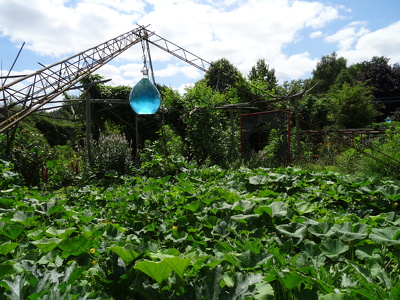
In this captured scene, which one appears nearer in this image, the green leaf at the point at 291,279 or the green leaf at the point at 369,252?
the green leaf at the point at 291,279

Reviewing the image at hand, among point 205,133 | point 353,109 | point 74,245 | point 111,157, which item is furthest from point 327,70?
point 74,245

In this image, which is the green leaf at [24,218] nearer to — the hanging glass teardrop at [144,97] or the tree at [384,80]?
the hanging glass teardrop at [144,97]

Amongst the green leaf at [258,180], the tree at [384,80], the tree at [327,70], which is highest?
the tree at [327,70]

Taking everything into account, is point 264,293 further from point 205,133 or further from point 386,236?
point 205,133

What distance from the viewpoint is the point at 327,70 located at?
37250 mm

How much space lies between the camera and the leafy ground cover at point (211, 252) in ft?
3.49

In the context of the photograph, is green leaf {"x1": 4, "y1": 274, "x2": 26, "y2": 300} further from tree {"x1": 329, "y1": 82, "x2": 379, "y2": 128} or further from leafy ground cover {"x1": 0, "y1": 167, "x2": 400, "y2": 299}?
tree {"x1": 329, "y1": 82, "x2": 379, "y2": 128}

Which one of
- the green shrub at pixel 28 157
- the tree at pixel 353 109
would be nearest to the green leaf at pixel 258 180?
the green shrub at pixel 28 157

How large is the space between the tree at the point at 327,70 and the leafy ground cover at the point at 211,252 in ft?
125

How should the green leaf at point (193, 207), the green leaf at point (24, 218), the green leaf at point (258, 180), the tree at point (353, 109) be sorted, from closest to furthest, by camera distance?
1. the green leaf at point (24, 218)
2. the green leaf at point (193, 207)
3. the green leaf at point (258, 180)
4. the tree at point (353, 109)

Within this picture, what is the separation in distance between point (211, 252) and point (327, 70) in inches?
1598

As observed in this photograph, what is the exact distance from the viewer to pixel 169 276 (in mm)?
1196

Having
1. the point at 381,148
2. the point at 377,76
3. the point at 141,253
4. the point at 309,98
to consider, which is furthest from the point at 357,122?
the point at 141,253

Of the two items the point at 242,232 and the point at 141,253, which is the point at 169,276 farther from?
the point at 242,232
